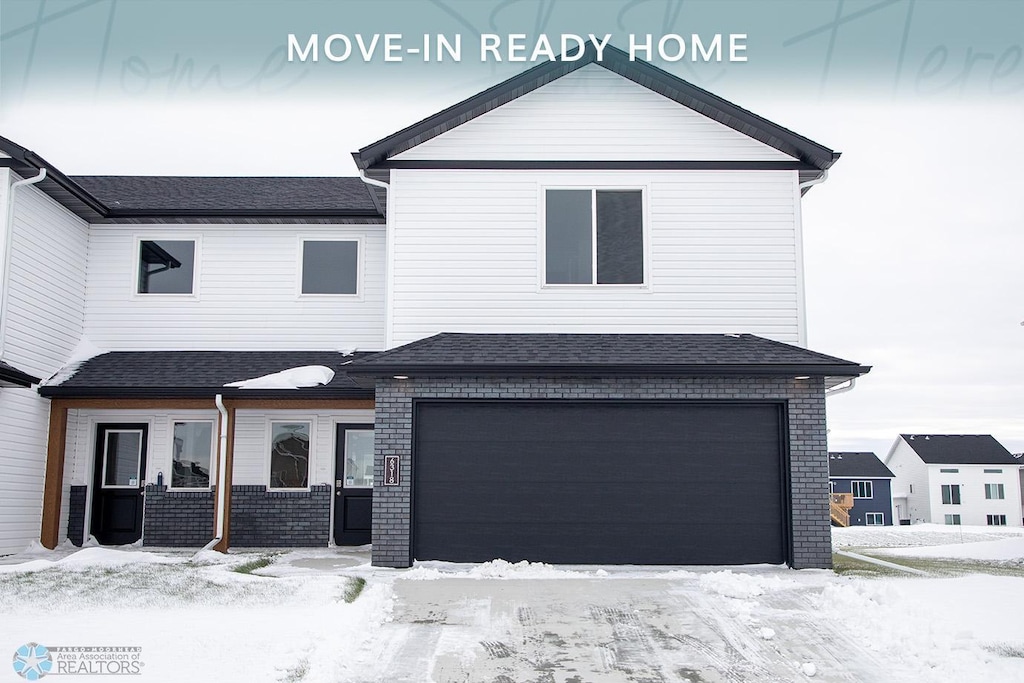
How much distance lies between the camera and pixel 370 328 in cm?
1557

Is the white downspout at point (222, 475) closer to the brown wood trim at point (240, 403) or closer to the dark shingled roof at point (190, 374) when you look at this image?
the brown wood trim at point (240, 403)

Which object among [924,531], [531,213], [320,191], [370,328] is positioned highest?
[320,191]

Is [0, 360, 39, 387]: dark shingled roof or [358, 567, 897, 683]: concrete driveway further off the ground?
[0, 360, 39, 387]: dark shingled roof

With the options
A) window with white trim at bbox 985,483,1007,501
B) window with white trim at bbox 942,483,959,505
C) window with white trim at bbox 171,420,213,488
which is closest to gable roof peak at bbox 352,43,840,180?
window with white trim at bbox 171,420,213,488

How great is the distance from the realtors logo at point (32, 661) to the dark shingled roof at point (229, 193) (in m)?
9.63

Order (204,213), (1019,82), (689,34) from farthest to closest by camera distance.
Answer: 1. (204,213)
2. (689,34)
3. (1019,82)

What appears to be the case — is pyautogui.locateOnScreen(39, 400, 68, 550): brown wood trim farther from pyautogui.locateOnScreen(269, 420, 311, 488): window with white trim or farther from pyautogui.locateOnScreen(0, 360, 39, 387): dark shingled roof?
pyautogui.locateOnScreen(269, 420, 311, 488): window with white trim

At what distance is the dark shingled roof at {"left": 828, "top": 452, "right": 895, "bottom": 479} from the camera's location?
55938mm

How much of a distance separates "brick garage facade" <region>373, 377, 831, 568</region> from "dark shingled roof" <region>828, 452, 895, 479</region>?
46476mm

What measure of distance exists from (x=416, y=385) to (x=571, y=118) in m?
4.57

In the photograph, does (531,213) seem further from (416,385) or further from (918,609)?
(918,609)

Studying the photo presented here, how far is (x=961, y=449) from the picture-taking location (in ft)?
183

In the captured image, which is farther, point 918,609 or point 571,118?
point 571,118

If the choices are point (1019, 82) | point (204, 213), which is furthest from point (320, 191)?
point (1019, 82)
